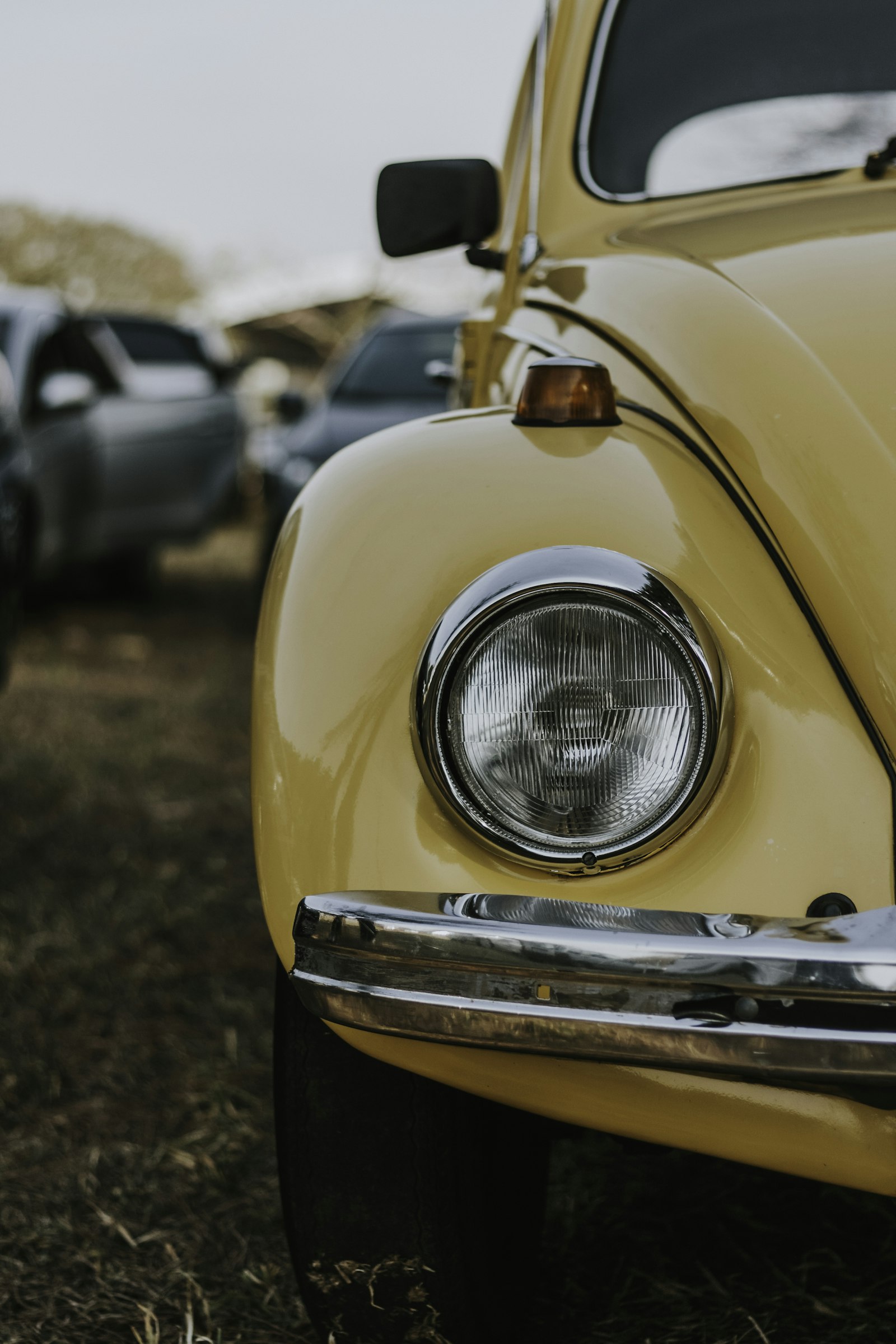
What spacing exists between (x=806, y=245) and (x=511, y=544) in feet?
2.24

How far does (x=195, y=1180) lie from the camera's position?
6.38ft

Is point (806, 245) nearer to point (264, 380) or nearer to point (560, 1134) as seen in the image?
point (560, 1134)

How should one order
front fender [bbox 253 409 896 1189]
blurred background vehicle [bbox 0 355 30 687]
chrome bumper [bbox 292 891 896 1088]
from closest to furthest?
chrome bumper [bbox 292 891 896 1088], front fender [bbox 253 409 896 1189], blurred background vehicle [bbox 0 355 30 687]

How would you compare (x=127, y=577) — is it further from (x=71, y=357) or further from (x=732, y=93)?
(x=732, y=93)

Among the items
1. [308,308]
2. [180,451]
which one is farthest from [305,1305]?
[308,308]

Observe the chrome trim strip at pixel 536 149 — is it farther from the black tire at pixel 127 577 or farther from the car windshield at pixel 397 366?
the black tire at pixel 127 577

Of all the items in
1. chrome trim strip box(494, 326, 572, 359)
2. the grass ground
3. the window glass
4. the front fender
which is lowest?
the grass ground

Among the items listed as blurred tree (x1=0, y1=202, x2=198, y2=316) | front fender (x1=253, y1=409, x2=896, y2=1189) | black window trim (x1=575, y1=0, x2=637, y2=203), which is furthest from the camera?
blurred tree (x1=0, y1=202, x2=198, y2=316)

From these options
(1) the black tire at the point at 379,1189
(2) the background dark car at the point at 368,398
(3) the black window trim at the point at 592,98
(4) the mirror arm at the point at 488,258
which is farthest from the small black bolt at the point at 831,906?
(2) the background dark car at the point at 368,398

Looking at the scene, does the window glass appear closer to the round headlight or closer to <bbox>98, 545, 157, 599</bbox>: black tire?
<bbox>98, 545, 157, 599</bbox>: black tire

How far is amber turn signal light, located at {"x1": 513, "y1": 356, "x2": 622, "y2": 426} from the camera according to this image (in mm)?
1434

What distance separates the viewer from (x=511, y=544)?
1.28 m

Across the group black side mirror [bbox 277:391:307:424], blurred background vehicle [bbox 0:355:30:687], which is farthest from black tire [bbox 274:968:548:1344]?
black side mirror [bbox 277:391:307:424]

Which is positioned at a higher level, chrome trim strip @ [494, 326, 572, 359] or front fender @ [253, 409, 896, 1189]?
chrome trim strip @ [494, 326, 572, 359]
